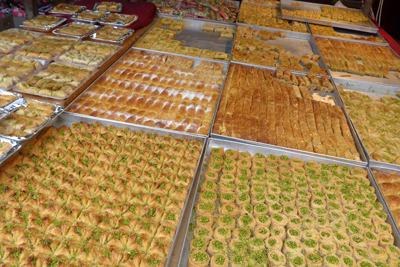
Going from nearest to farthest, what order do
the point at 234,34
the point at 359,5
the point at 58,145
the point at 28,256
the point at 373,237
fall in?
the point at 28,256
the point at 373,237
the point at 58,145
the point at 234,34
the point at 359,5

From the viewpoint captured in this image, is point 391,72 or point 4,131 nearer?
point 4,131

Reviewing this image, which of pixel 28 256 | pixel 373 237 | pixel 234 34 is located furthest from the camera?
pixel 234 34

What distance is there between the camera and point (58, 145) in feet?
12.3

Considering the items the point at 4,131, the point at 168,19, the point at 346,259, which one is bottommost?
the point at 346,259

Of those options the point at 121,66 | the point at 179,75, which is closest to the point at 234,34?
the point at 179,75

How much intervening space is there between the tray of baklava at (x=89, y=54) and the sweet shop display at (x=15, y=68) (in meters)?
0.46

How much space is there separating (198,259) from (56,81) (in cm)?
341

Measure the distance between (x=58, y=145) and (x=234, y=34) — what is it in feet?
18.4

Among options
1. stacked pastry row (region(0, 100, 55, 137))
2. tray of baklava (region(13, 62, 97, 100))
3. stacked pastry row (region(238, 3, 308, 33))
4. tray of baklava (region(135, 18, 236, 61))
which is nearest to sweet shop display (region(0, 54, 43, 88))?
tray of baklava (region(13, 62, 97, 100))

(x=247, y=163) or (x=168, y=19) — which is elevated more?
(x=168, y=19)

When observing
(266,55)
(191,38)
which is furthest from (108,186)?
(191,38)

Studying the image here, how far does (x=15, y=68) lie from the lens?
471 cm

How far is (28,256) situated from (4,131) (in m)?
1.62

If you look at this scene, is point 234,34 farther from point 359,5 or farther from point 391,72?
point 359,5
